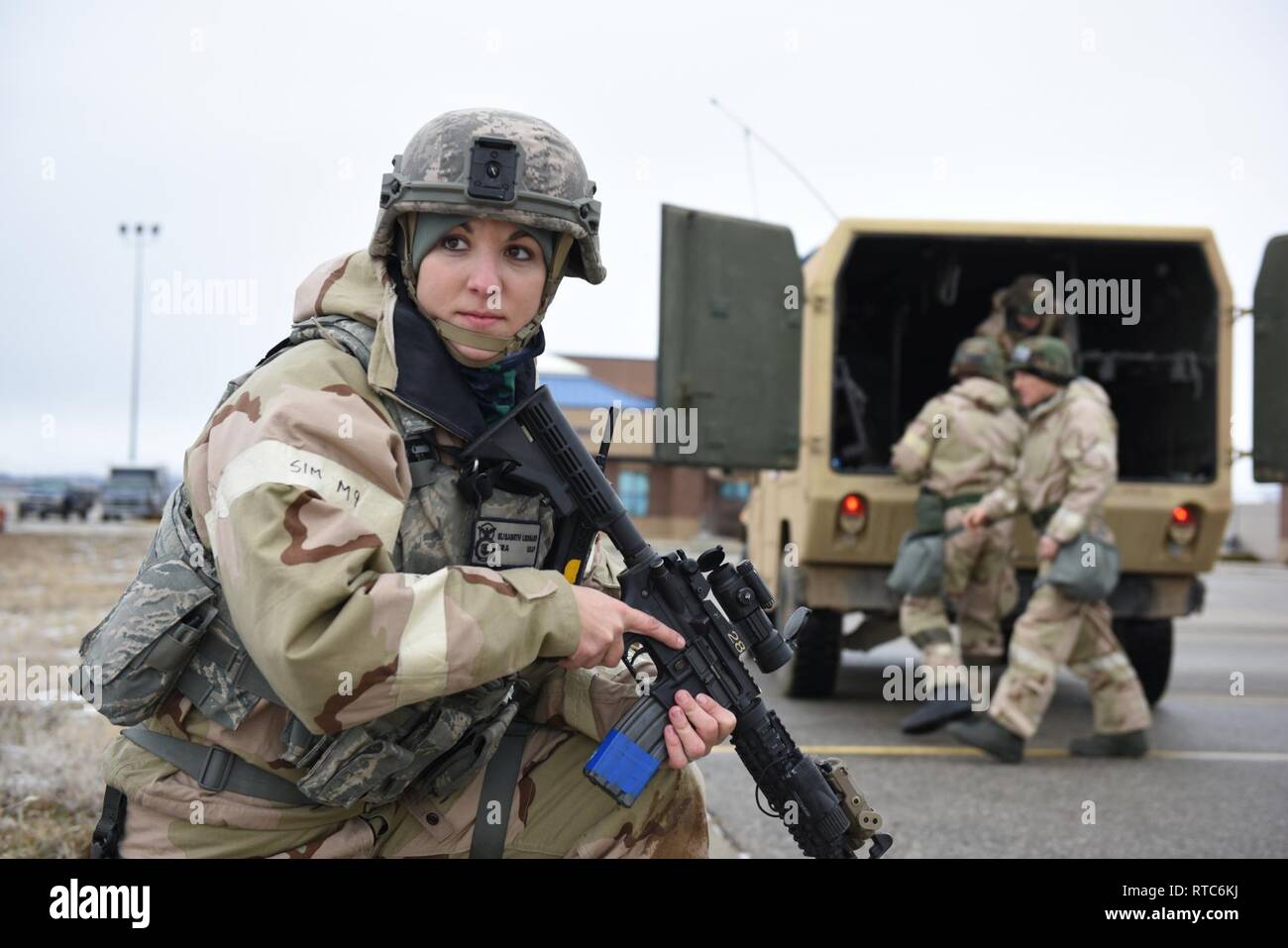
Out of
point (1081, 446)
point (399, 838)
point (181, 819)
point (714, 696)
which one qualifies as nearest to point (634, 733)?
point (714, 696)

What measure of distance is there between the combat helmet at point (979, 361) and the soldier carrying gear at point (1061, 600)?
1.66ft

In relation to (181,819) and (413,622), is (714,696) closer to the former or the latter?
(413,622)

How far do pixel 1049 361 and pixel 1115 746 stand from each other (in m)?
1.82

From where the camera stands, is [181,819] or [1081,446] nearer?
[181,819]

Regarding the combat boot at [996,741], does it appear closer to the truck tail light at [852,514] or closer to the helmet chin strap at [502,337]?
the truck tail light at [852,514]

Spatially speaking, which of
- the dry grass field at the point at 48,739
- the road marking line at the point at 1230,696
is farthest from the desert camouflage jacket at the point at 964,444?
the dry grass field at the point at 48,739

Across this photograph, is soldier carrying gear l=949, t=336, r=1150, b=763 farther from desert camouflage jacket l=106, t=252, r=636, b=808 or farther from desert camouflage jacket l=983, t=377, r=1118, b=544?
desert camouflage jacket l=106, t=252, r=636, b=808

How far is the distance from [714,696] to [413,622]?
69 centimetres

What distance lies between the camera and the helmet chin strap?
84.7 inches

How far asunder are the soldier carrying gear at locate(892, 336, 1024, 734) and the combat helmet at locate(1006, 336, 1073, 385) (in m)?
0.48

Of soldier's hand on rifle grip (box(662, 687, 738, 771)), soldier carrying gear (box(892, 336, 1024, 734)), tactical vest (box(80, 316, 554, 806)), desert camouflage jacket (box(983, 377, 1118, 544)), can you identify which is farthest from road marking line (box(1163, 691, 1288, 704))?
tactical vest (box(80, 316, 554, 806))

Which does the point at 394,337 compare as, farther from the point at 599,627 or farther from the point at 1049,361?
the point at 1049,361

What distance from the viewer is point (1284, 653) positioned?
392 inches

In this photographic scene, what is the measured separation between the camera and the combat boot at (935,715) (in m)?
5.95
